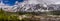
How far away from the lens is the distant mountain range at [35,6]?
50.6 inches

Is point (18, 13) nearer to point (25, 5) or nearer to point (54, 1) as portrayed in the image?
point (25, 5)

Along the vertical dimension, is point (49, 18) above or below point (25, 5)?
below

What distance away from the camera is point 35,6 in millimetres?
1294

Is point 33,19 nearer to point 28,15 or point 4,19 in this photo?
point 28,15

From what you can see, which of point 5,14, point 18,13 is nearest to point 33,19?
point 18,13

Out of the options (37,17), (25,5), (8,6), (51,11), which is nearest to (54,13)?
(51,11)

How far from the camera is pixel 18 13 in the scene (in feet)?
4.22

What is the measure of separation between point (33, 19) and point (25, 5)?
0.15m

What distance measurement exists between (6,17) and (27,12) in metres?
0.18

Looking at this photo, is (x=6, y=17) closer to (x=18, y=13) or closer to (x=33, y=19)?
(x=18, y=13)

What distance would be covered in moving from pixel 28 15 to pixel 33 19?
6 centimetres

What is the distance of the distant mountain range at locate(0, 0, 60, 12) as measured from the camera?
1.29 meters

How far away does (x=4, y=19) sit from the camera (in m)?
1.24

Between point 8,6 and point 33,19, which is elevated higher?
point 8,6
